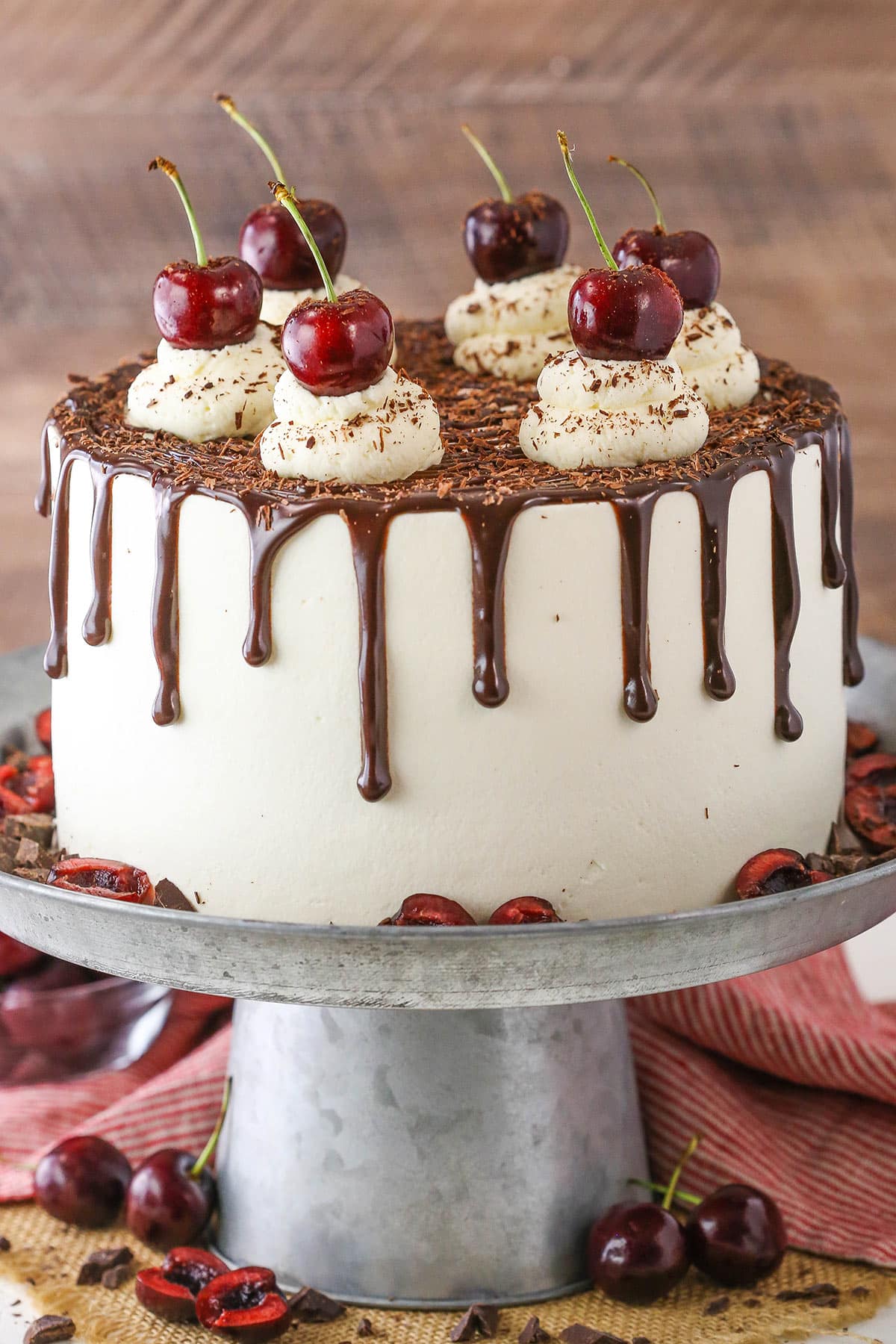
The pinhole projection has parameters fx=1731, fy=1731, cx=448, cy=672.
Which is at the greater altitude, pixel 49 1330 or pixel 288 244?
pixel 288 244

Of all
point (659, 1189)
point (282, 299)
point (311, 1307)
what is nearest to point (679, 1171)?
point (659, 1189)

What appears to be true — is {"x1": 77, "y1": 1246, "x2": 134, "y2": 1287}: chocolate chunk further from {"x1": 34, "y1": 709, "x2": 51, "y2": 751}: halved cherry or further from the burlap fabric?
{"x1": 34, "y1": 709, "x2": 51, "y2": 751}: halved cherry

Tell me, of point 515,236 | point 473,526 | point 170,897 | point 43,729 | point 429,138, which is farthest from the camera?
point 429,138

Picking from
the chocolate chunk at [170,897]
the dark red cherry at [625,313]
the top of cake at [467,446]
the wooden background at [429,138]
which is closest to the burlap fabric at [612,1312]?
the chocolate chunk at [170,897]

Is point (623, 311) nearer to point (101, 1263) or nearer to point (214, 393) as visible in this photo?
point (214, 393)

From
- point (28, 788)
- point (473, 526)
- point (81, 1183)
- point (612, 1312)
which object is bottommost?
point (612, 1312)

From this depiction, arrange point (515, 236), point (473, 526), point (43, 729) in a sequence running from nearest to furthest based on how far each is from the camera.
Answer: point (473, 526) < point (515, 236) < point (43, 729)
